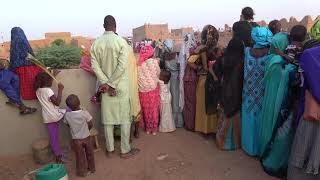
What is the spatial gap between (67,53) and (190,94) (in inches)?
425

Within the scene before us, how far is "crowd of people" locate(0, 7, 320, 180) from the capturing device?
12.0 ft

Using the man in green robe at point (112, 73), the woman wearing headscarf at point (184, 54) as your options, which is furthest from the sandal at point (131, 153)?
the woman wearing headscarf at point (184, 54)

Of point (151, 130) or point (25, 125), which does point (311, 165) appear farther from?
point (25, 125)

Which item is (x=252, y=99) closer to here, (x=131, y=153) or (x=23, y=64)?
(x=131, y=153)

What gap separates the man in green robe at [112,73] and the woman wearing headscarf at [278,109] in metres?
1.98

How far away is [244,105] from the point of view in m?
4.80

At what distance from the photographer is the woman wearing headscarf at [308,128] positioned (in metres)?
3.22

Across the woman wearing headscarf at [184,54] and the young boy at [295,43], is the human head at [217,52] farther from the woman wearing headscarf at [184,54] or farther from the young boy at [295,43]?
the young boy at [295,43]

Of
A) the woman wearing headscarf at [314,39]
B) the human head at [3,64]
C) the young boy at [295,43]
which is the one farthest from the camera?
the human head at [3,64]

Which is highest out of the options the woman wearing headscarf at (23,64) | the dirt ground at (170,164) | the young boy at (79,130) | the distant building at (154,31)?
the distant building at (154,31)

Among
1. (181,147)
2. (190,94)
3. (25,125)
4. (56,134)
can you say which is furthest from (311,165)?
(25,125)

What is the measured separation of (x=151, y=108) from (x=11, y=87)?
231 centimetres

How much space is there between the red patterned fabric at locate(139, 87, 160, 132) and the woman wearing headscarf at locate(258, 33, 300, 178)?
210cm

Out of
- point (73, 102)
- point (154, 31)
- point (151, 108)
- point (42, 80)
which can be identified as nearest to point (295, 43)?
point (151, 108)
